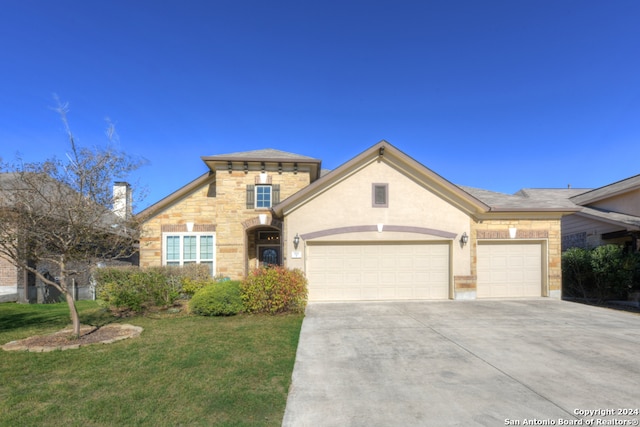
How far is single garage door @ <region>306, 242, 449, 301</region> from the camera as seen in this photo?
39.6 ft

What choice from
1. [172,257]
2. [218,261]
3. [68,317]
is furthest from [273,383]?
[172,257]

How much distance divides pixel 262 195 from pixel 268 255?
10.7ft

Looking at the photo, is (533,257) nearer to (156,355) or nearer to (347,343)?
(347,343)

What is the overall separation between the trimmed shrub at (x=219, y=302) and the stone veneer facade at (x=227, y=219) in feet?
13.1

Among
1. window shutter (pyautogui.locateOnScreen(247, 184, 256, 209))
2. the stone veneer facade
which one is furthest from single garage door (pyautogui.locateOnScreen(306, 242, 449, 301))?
window shutter (pyautogui.locateOnScreen(247, 184, 256, 209))

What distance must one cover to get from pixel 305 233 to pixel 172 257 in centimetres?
618

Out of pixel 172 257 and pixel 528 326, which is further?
pixel 172 257

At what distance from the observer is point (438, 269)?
12.4 meters

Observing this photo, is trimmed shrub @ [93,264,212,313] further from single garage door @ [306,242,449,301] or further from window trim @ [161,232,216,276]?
single garage door @ [306,242,449,301]

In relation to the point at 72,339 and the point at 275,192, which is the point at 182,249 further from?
the point at 72,339

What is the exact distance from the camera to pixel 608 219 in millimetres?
13805

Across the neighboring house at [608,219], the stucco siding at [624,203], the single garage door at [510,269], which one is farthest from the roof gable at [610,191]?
the single garage door at [510,269]

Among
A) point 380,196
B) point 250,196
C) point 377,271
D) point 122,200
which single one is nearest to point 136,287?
point 122,200

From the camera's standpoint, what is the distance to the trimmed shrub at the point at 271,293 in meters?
9.82
